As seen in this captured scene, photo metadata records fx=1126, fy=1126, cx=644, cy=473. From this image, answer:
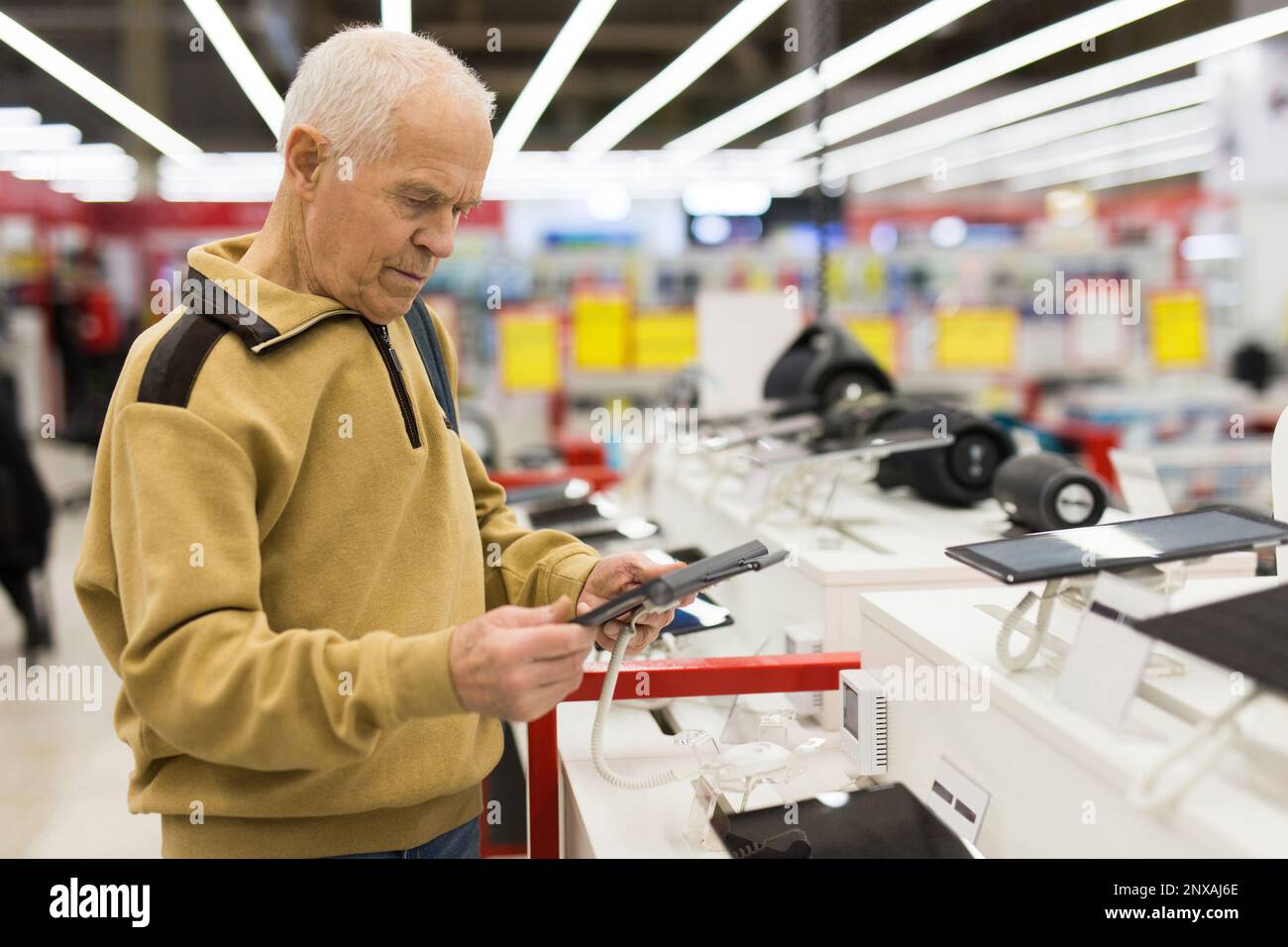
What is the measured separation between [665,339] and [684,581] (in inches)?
166

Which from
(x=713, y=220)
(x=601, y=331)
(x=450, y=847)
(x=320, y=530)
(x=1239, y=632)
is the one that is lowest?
(x=450, y=847)

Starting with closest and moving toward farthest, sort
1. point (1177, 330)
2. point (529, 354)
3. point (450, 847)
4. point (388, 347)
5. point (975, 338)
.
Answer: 1. point (388, 347)
2. point (450, 847)
3. point (529, 354)
4. point (975, 338)
5. point (1177, 330)

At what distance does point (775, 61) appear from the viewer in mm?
14469

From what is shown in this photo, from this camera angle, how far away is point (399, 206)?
123 cm

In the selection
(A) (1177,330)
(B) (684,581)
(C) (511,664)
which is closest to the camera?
(C) (511,664)

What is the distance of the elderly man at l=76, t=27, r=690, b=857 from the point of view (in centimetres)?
105

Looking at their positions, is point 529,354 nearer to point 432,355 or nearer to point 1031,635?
point 432,355

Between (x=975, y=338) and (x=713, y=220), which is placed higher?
(x=713, y=220)

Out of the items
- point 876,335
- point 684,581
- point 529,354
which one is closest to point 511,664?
point 684,581

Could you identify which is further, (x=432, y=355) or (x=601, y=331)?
(x=601, y=331)

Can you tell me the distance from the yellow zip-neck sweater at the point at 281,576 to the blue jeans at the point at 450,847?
2 centimetres

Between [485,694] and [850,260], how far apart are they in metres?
6.10

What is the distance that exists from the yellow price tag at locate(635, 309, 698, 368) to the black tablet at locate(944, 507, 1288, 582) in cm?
393
